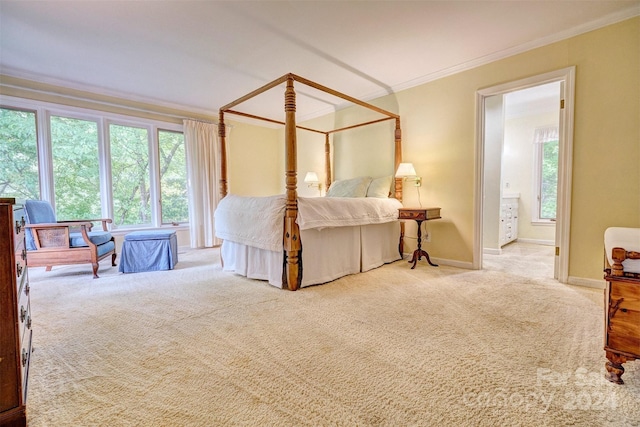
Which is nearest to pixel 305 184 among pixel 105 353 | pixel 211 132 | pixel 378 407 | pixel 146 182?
pixel 211 132

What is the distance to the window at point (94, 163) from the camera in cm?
349

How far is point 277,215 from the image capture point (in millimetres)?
2598

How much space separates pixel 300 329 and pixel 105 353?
109 centimetres

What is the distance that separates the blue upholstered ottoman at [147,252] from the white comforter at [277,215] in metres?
0.70

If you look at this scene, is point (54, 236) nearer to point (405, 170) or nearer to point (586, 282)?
point (405, 170)

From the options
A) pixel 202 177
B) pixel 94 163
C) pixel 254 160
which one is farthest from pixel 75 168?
pixel 254 160

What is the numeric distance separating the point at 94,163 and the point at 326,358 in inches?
174

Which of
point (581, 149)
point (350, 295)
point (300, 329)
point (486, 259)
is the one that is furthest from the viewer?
point (486, 259)

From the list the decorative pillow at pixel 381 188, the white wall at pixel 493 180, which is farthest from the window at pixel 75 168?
the white wall at pixel 493 180

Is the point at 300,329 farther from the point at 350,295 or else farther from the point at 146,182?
the point at 146,182

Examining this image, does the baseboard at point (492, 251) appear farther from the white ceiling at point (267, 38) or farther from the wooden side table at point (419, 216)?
the white ceiling at point (267, 38)

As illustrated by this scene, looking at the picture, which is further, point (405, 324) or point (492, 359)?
point (405, 324)

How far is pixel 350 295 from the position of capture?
2465mm

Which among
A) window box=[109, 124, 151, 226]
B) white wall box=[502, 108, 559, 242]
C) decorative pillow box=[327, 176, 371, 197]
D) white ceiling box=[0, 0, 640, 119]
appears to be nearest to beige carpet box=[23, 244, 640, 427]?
decorative pillow box=[327, 176, 371, 197]
